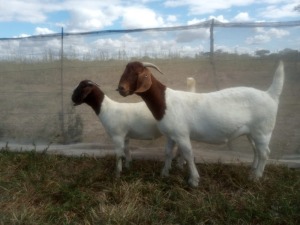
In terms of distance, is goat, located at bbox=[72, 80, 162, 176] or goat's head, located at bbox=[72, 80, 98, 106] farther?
goat, located at bbox=[72, 80, 162, 176]

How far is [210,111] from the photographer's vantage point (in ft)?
17.5

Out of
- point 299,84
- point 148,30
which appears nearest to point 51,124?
point 148,30

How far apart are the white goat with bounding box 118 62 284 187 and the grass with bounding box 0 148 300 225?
473 mm

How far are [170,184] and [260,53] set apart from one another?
2.64m

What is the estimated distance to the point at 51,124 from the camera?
25.0 ft

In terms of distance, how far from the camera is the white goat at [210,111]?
527 centimetres

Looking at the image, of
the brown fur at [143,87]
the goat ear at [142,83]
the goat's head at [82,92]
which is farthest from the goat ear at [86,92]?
the goat ear at [142,83]

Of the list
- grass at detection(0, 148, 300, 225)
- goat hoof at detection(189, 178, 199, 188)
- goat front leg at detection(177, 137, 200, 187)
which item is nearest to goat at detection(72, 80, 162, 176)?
grass at detection(0, 148, 300, 225)

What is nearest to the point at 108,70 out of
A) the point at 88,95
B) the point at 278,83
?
the point at 88,95

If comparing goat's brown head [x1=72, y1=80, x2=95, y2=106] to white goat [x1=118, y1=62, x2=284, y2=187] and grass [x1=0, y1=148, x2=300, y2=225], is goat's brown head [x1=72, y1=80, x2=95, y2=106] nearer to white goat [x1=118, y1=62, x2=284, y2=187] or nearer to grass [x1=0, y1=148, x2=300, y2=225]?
white goat [x1=118, y1=62, x2=284, y2=187]

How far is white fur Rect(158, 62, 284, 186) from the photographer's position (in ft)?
17.4

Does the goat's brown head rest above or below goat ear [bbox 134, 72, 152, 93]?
below

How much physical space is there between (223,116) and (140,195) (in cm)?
153

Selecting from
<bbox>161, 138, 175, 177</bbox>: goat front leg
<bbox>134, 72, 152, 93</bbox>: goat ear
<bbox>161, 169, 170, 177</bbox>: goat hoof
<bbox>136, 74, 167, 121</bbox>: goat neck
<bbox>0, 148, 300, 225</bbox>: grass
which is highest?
<bbox>134, 72, 152, 93</bbox>: goat ear
